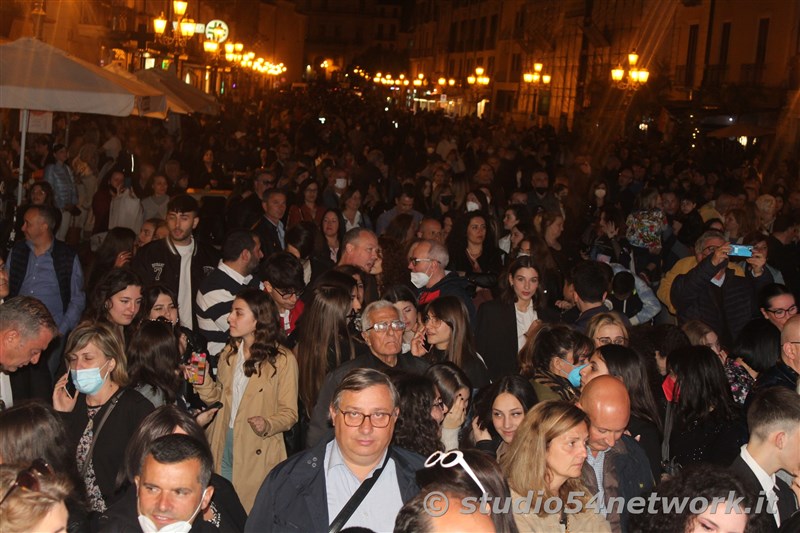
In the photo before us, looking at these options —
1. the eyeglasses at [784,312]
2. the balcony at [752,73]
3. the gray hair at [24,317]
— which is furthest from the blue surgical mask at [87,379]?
the balcony at [752,73]

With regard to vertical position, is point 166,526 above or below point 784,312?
below

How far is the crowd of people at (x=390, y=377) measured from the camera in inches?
154

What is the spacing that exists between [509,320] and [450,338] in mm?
1078

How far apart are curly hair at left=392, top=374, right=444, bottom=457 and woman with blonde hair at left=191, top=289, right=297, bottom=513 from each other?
121 centimetres

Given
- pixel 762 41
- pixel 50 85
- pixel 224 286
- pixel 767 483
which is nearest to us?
pixel 767 483

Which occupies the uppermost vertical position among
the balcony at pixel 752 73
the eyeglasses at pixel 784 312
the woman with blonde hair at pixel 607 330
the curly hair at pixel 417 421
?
the balcony at pixel 752 73

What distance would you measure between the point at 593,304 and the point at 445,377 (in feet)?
7.94

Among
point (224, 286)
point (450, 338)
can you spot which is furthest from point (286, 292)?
point (450, 338)

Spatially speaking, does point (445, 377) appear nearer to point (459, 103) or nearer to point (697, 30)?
point (697, 30)

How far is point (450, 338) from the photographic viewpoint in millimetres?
6664

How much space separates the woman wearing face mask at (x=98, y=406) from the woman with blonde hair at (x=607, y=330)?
→ 2.95 meters

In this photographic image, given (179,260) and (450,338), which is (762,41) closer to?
(179,260)

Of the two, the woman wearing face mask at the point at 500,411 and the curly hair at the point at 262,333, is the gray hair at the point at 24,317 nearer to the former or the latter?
the curly hair at the point at 262,333

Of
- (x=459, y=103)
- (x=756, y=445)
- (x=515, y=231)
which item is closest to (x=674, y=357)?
(x=756, y=445)
